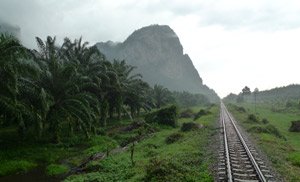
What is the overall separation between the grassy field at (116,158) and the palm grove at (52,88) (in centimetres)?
147

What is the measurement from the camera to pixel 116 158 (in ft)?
78.7

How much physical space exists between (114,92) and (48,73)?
16062 mm

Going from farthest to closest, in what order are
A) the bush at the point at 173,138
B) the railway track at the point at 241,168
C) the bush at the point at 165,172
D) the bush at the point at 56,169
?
the bush at the point at 173,138, the bush at the point at 56,169, the bush at the point at 165,172, the railway track at the point at 241,168

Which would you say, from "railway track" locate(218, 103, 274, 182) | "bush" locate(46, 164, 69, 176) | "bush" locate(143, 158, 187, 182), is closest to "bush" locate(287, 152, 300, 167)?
"railway track" locate(218, 103, 274, 182)

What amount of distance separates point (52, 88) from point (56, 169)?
33.6 feet

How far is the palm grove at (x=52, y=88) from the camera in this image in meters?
25.4

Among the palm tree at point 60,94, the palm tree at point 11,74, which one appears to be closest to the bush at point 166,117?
the palm tree at point 60,94

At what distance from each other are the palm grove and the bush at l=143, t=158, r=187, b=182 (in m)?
12.4

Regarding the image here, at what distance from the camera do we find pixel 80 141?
111 ft

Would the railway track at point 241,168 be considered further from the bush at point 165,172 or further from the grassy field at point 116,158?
the bush at point 165,172

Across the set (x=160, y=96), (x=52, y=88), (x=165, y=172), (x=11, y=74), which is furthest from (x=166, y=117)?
(x=165, y=172)

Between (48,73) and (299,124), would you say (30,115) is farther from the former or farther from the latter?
(299,124)

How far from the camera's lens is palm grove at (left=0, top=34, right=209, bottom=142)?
83.5 feet

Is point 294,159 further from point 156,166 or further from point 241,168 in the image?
point 156,166
